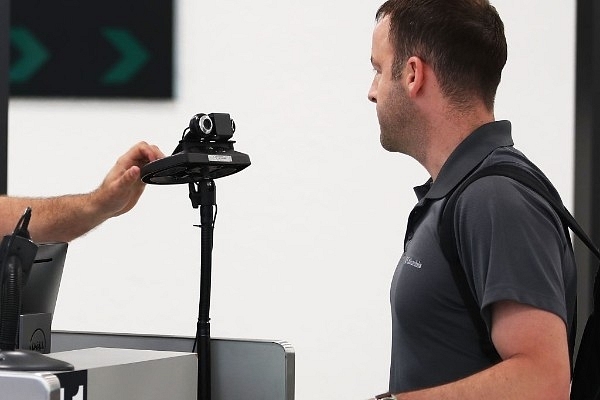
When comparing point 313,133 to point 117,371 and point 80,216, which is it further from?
point 117,371

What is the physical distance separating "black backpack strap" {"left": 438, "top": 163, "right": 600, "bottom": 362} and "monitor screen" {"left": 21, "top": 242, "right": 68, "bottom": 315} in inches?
30.2

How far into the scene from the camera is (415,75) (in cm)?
178

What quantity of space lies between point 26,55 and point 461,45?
2.46m

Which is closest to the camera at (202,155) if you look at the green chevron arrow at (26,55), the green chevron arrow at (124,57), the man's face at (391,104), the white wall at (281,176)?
the man's face at (391,104)

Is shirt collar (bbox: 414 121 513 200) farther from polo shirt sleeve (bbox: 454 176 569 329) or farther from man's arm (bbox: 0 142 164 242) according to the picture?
man's arm (bbox: 0 142 164 242)

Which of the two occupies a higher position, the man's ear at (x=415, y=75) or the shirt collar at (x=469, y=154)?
the man's ear at (x=415, y=75)

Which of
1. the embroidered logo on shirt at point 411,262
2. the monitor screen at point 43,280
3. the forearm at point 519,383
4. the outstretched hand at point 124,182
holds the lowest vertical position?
the forearm at point 519,383

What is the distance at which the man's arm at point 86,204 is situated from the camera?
7.30 ft

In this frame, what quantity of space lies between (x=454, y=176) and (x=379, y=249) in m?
1.83

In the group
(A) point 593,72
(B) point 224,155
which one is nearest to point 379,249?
(A) point 593,72

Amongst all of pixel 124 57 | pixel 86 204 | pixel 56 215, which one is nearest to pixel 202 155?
pixel 86 204

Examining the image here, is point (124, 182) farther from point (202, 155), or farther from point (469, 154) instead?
point (469, 154)

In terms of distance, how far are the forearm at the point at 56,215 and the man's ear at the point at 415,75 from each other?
1.02 meters

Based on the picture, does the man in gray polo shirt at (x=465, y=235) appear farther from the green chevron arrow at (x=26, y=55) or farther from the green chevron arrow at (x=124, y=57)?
the green chevron arrow at (x=26, y=55)
